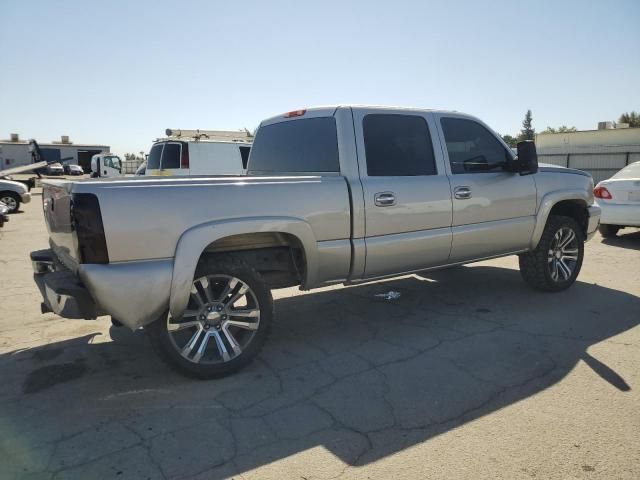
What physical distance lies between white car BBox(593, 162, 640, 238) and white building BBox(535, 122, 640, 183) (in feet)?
50.2

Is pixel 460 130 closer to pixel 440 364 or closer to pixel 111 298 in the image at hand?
pixel 440 364

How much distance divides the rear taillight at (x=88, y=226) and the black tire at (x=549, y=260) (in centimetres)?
451

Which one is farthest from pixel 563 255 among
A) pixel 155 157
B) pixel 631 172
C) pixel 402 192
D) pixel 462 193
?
pixel 155 157

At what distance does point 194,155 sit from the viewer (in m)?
12.4

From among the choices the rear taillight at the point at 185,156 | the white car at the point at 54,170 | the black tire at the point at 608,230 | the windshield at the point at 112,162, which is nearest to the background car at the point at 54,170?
the white car at the point at 54,170

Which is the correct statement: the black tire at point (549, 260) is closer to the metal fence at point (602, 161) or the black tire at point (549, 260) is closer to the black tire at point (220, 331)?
the black tire at point (220, 331)

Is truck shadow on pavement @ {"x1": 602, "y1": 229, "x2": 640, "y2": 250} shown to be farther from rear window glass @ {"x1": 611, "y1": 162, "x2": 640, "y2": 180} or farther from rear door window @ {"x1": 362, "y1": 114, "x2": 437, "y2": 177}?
rear door window @ {"x1": 362, "y1": 114, "x2": 437, "y2": 177}

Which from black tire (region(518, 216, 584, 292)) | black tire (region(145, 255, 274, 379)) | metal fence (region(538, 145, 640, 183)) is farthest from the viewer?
metal fence (region(538, 145, 640, 183))

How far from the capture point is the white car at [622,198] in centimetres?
797

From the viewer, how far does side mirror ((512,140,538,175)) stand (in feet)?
15.1

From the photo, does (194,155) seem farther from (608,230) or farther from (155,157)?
(608,230)

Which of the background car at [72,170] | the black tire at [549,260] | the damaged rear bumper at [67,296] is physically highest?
the background car at [72,170]

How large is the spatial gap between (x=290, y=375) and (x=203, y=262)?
1.05m

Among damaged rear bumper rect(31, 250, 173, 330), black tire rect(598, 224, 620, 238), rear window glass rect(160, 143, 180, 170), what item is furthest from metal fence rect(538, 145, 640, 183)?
damaged rear bumper rect(31, 250, 173, 330)
